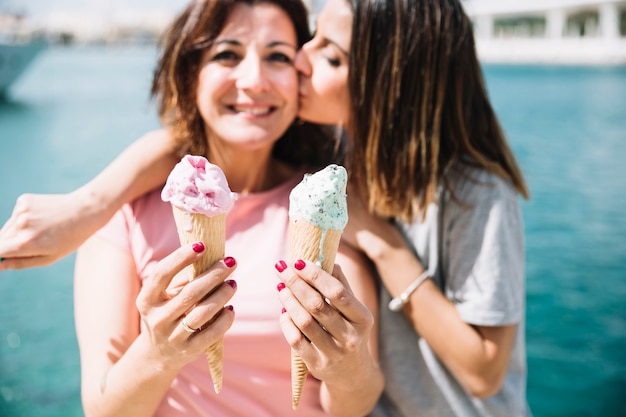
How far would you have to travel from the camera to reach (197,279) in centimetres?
137

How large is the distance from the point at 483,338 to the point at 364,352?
678 mm

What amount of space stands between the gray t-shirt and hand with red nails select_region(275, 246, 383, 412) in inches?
26.6

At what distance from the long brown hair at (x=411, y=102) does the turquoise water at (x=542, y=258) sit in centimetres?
108

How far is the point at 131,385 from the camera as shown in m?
1.66

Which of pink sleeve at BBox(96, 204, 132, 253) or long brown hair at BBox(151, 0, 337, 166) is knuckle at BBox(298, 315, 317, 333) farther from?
long brown hair at BBox(151, 0, 337, 166)

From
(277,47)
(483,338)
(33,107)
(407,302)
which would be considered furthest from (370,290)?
(33,107)

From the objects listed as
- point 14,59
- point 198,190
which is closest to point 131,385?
point 198,190

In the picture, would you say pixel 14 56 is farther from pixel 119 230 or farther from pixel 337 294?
pixel 337 294

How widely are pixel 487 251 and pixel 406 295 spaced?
0.32 m

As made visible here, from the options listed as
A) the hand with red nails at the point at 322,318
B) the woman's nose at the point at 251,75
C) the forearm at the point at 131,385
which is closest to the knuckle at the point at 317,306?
the hand with red nails at the point at 322,318

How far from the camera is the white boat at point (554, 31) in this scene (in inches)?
1496

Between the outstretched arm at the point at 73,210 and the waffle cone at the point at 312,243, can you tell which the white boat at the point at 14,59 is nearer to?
the outstretched arm at the point at 73,210

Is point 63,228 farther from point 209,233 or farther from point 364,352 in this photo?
point 364,352

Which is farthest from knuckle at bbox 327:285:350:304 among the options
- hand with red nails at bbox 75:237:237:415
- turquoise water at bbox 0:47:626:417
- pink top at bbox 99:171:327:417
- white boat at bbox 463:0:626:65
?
white boat at bbox 463:0:626:65
